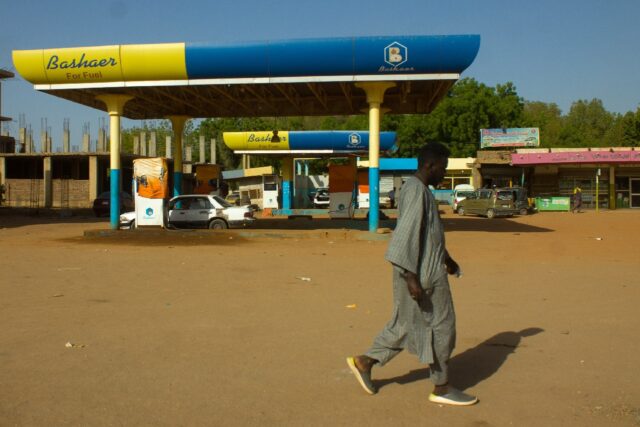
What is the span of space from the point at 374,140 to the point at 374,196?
1.57 metres

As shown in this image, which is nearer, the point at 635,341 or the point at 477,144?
the point at 635,341

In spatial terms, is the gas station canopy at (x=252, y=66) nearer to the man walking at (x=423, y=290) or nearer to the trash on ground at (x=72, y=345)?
the trash on ground at (x=72, y=345)

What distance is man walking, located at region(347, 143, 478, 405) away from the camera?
4039mm

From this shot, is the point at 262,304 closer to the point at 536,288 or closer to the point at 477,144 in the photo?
the point at 536,288

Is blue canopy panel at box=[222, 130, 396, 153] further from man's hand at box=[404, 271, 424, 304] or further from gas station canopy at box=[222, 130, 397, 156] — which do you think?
man's hand at box=[404, 271, 424, 304]

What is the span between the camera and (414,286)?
4.00 metres

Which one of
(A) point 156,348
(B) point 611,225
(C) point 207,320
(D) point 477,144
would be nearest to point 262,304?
(C) point 207,320

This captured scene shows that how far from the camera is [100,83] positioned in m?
17.1

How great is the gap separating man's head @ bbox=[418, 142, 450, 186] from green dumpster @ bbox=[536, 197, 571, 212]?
117 feet

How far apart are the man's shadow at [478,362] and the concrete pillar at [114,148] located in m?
14.7

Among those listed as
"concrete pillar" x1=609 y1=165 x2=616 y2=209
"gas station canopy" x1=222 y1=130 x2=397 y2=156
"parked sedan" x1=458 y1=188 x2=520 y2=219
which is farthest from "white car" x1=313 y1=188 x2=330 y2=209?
"concrete pillar" x1=609 y1=165 x2=616 y2=209

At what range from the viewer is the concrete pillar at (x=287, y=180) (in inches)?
1277

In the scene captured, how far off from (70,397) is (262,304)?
3.53 metres

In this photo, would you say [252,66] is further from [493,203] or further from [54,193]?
[54,193]
